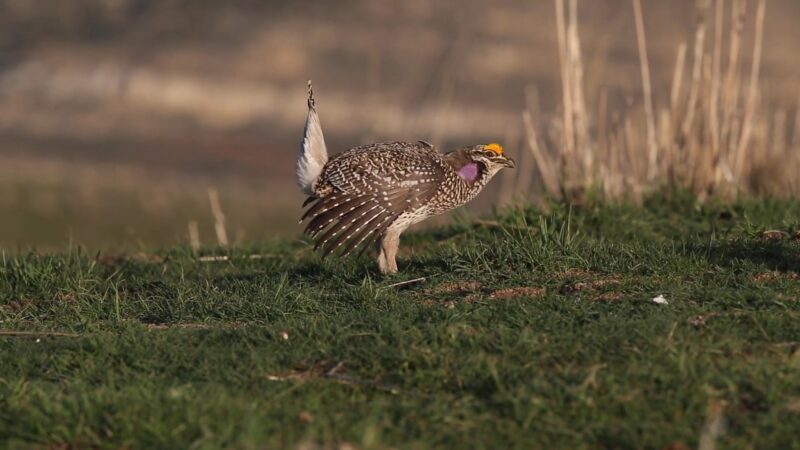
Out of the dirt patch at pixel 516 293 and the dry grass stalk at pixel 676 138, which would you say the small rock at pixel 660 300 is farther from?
the dry grass stalk at pixel 676 138

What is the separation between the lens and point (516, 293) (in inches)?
305

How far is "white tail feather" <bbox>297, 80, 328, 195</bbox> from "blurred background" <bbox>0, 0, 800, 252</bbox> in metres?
16.5

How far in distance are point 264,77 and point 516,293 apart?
2636cm

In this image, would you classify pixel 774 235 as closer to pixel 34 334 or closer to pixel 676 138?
pixel 676 138

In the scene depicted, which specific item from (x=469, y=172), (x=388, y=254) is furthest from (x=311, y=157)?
(x=469, y=172)

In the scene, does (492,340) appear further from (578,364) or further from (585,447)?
(585,447)

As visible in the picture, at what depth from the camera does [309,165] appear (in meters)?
9.16

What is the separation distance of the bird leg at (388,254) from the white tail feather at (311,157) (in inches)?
23.6

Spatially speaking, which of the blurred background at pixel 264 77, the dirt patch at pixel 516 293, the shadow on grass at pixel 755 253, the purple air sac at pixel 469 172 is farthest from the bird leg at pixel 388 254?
the blurred background at pixel 264 77

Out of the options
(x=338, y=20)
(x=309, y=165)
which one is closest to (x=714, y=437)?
(x=309, y=165)

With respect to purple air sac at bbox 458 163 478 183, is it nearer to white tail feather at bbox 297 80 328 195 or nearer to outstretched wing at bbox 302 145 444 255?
outstretched wing at bbox 302 145 444 255

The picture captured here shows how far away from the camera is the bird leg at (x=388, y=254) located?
880 cm

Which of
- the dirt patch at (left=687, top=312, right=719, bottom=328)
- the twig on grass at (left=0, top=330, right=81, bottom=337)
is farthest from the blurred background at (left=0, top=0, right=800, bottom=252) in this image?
the dirt patch at (left=687, top=312, right=719, bottom=328)

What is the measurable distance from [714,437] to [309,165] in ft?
14.1
